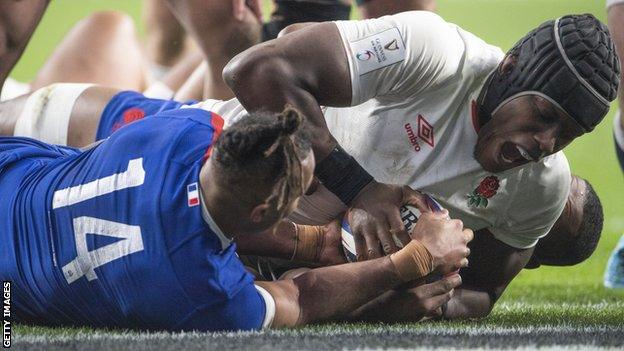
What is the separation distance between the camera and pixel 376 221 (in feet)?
13.3

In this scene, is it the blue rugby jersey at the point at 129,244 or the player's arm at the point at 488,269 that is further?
the player's arm at the point at 488,269

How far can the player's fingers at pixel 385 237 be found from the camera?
13.2ft

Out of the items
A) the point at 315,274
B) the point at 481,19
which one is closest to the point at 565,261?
the point at 315,274

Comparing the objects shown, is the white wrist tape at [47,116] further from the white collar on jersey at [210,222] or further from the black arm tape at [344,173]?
the white collar on jersey at [210,222]

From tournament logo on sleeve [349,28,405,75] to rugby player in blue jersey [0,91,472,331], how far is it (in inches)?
19.9

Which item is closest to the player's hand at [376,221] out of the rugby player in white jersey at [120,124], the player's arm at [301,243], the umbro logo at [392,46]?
the player's arm at [301,243]

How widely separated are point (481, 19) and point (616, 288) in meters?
7.11

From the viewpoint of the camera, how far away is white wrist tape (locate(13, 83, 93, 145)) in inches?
204

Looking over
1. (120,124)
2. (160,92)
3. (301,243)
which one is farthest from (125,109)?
(160,92)

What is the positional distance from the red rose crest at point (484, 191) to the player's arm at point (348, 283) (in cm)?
55

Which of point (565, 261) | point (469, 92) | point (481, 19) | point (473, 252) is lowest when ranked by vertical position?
point (481, 19)

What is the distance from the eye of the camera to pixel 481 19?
12.8 metres

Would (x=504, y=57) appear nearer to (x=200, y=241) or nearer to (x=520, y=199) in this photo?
(x=520, y=199)

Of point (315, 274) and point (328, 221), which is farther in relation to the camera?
point (328, 221)
